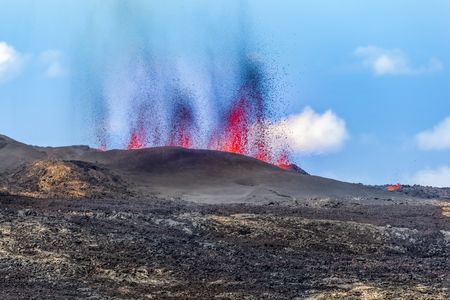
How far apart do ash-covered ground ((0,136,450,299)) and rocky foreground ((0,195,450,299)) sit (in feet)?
0.16

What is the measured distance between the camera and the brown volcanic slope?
52.5 metres

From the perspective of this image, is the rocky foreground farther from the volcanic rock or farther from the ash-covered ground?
the volcanic rock

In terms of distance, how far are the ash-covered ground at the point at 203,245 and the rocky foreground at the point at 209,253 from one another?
5cm

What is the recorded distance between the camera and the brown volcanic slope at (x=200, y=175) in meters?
52.5

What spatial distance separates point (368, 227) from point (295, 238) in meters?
5.53

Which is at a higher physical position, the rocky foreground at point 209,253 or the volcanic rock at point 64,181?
the volcanic rock at point 64,181

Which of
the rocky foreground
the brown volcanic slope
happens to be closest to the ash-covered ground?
the rocky foreground

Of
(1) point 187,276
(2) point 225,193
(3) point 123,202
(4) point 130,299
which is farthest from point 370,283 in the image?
(2) point 225,193

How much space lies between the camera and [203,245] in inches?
1110

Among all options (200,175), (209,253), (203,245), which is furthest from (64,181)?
(209,253)

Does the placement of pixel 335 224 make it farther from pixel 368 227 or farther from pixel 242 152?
pixel 242 152

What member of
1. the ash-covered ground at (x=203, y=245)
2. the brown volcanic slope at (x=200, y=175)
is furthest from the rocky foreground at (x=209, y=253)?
the brown volcanic slope at (x=200, y=175)

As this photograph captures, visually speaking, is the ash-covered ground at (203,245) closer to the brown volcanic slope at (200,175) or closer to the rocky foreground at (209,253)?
the rocky foreground at (209,253)

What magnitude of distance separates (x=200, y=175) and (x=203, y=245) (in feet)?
98.2
